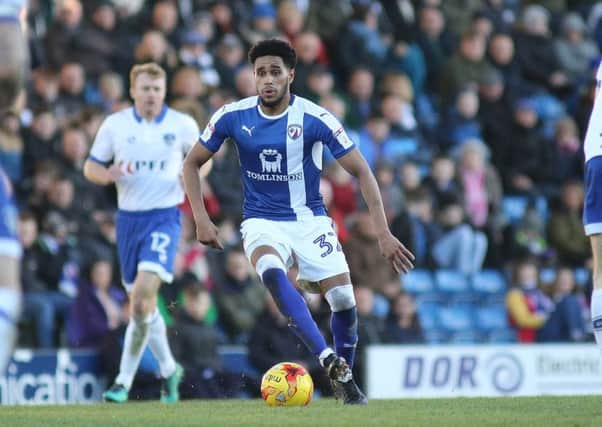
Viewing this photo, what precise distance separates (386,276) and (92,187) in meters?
4.07

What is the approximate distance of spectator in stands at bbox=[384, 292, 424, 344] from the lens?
58.5 feet

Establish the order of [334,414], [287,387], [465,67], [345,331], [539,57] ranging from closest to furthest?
[334,414]
[287,387]
[345,331]
[465,67]
[539,57]

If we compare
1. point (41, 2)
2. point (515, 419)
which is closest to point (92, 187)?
point (41, 2)

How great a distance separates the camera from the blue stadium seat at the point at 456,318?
19.6 metres

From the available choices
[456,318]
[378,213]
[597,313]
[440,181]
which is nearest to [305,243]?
[378,213]

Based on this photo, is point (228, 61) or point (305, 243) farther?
point (228, 61)

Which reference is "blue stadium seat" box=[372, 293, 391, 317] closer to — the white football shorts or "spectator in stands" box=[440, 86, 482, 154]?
"spectator in stands" box=[440, 86, 482, 154]

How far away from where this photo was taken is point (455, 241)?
784 inches

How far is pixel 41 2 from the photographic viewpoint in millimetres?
19516

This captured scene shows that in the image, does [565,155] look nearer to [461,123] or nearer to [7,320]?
[461,123]

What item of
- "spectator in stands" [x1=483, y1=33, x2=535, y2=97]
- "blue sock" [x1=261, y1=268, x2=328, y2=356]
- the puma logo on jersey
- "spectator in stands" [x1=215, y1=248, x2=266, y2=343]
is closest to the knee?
"blue sock" [x1=261, y1=268, x2=328, y2=356]

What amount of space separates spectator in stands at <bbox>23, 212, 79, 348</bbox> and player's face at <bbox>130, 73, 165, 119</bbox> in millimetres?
2909

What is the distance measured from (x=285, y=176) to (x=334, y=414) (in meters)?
2.22

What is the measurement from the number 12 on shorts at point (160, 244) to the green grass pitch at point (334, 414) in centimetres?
185
